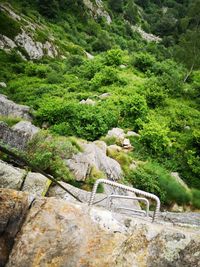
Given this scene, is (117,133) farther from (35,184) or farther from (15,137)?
(35,184)

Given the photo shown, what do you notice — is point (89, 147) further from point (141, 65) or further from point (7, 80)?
point (141, 65)

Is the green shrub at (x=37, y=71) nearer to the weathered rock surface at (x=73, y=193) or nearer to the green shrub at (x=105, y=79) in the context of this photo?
the green shrub at (x=105, y=79)

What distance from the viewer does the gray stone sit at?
370 inches

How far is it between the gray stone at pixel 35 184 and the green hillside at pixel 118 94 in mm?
8023

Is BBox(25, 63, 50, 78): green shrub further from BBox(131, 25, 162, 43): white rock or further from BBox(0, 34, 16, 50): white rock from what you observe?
BBox(131, 25, 162, 43): white rock

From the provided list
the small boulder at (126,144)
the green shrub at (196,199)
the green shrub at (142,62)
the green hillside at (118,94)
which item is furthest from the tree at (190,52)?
the green shrub at (196,199)

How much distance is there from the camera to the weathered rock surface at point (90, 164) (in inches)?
520

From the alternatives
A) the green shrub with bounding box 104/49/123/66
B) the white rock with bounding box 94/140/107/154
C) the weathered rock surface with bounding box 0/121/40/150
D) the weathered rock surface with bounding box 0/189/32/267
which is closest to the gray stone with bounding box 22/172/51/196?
the weathered rock surface with bounding box 0/121/40/150

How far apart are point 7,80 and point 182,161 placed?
69.6 ft

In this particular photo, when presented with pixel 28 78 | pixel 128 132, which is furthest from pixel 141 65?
pixel 128 132

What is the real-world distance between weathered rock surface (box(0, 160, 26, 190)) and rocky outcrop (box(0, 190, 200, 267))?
3.68 meters

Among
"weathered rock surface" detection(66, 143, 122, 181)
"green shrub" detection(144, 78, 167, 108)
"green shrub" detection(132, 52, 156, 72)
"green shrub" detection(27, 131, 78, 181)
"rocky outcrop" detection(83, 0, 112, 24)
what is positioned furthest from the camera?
"rocky outcrop" detection(83, 0, 112, 24)

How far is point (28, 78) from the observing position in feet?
115

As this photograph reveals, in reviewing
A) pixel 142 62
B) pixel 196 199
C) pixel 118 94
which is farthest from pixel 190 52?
pixel 196 199
